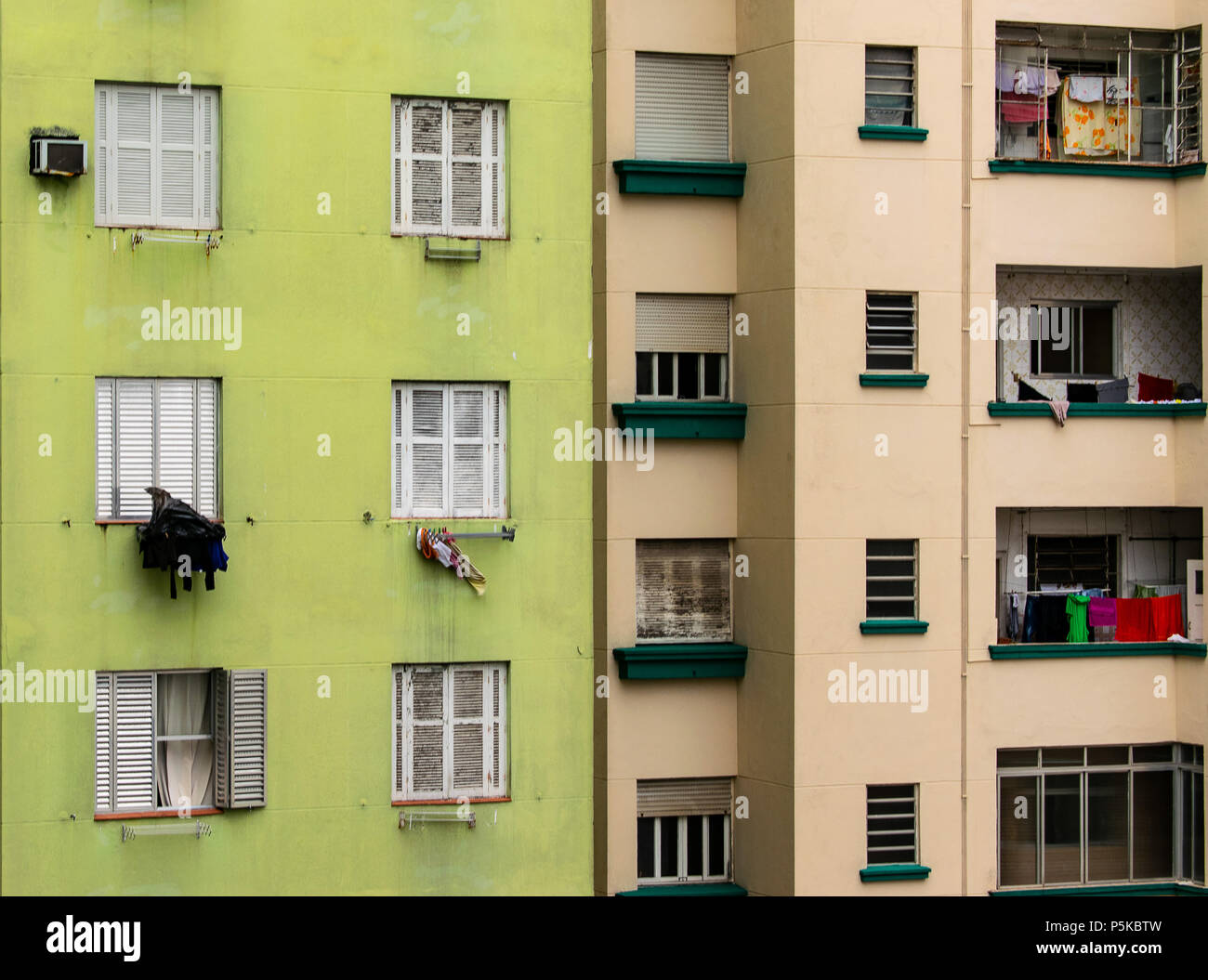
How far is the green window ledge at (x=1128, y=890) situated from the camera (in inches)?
877

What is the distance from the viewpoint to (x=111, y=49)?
19734mm

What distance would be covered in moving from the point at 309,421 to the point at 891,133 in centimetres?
922

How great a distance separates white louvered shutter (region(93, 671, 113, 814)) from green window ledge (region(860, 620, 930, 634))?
34.0ft

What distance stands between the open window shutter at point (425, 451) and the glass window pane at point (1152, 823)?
11.4m

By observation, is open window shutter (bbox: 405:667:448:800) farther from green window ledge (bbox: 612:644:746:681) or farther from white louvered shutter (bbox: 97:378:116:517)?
white louvered shutter (bbox: 97:378:116:517)

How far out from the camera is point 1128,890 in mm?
22500

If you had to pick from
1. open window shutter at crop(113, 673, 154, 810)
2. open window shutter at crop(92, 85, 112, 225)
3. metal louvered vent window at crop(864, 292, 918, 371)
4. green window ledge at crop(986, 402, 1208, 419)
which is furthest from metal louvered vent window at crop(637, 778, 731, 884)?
open window shutter at crop(92, 85, 112, 225)

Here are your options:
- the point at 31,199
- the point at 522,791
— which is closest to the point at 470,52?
the point at 31,199

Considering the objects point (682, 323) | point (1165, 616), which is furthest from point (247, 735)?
point (1165, 616)

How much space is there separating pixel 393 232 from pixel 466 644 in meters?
5.75

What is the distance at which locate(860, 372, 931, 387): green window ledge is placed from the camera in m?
21.5

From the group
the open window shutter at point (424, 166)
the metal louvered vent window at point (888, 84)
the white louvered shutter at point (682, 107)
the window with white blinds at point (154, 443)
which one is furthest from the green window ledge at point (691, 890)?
the metal louvered vent window at point (888, 84)

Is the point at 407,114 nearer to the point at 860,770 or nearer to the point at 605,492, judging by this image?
the point at 605,492

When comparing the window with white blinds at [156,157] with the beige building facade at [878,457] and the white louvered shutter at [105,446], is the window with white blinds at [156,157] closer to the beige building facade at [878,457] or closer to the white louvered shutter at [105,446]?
the white louvered shutter at [105,446]
